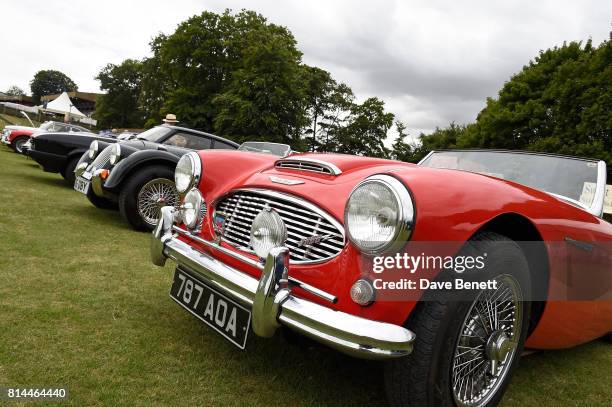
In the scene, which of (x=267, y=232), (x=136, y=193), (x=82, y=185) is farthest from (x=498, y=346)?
(x=82, y=185)

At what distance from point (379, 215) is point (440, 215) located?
217mm

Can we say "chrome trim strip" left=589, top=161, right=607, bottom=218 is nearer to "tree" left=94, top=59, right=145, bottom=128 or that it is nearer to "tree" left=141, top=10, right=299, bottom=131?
"tree" left=141, top=10, right=299, bottom=131

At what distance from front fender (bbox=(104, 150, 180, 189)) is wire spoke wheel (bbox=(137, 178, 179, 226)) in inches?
8.8

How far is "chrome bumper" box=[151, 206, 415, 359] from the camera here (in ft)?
4.63

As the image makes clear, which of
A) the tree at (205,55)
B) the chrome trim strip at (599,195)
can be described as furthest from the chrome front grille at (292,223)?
the tree at (205,55)

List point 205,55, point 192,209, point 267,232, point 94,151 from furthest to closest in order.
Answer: point 205,55 < point 94,151 < point 192,209 < point 267,232

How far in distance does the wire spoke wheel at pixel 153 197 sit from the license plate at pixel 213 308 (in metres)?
2.77

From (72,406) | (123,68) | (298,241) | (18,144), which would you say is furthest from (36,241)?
(123,68)

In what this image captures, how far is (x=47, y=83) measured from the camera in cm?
8994

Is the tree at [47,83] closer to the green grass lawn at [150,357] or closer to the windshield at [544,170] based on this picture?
the green grass lawn at [150,357]

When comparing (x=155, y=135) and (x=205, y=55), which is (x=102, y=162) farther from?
(x=205, y=55)

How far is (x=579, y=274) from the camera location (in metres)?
2.10

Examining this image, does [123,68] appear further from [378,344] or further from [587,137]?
[378,344]

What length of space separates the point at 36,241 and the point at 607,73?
18994 millimetres
